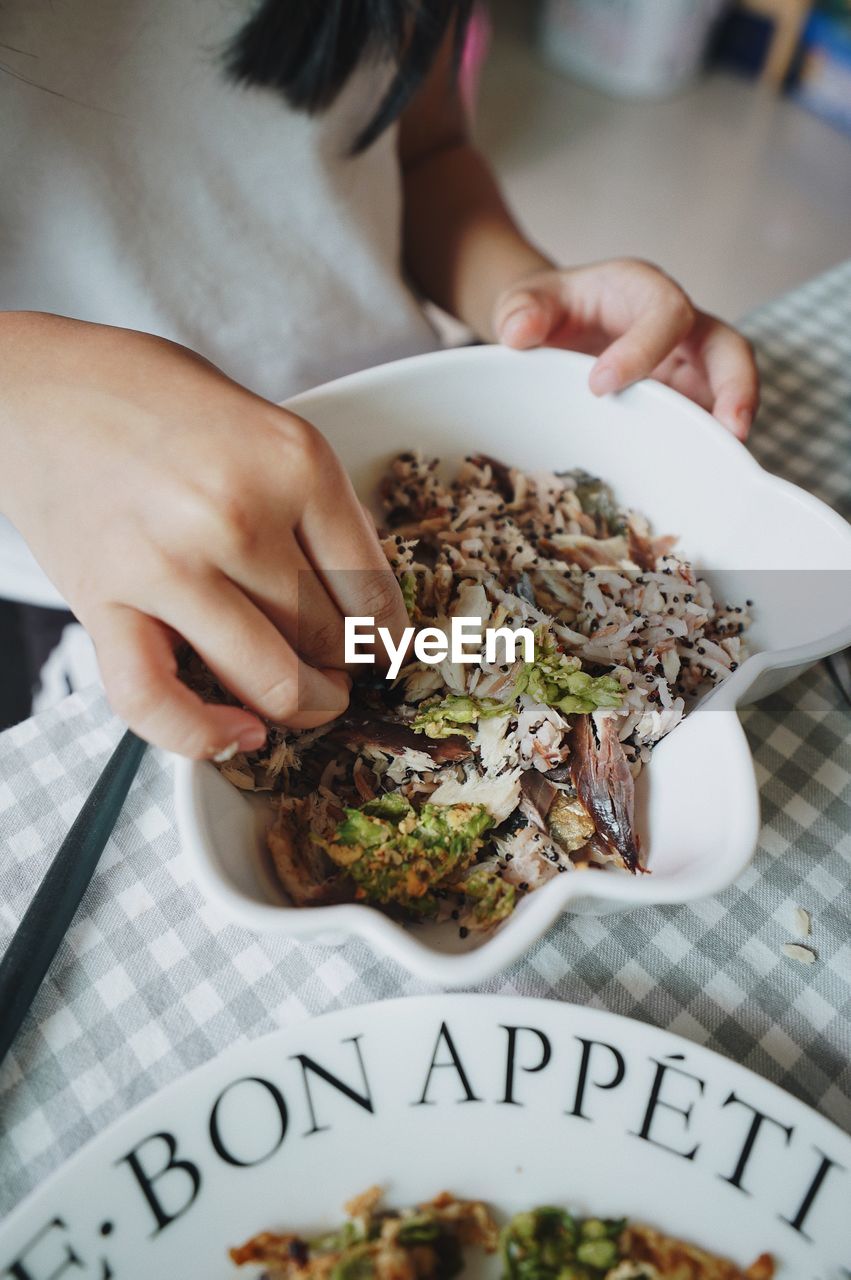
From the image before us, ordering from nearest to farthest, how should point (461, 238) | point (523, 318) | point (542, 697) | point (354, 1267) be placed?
point (354, 1267) < point (542, 697) < point (523, 318) < point (461, 238)

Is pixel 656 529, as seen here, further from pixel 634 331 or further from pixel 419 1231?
pixel 419 1231

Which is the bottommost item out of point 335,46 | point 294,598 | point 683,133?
point 294,598

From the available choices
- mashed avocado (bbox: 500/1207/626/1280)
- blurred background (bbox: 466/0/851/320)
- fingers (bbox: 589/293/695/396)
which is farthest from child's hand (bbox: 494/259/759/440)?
blurred background (bbox: 466/0/851/320)

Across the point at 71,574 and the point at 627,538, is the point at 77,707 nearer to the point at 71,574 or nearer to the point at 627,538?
the point at 71,574

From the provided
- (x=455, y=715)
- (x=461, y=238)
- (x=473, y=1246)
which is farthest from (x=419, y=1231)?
(x=461, y=238)

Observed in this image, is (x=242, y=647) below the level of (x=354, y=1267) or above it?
A: above
